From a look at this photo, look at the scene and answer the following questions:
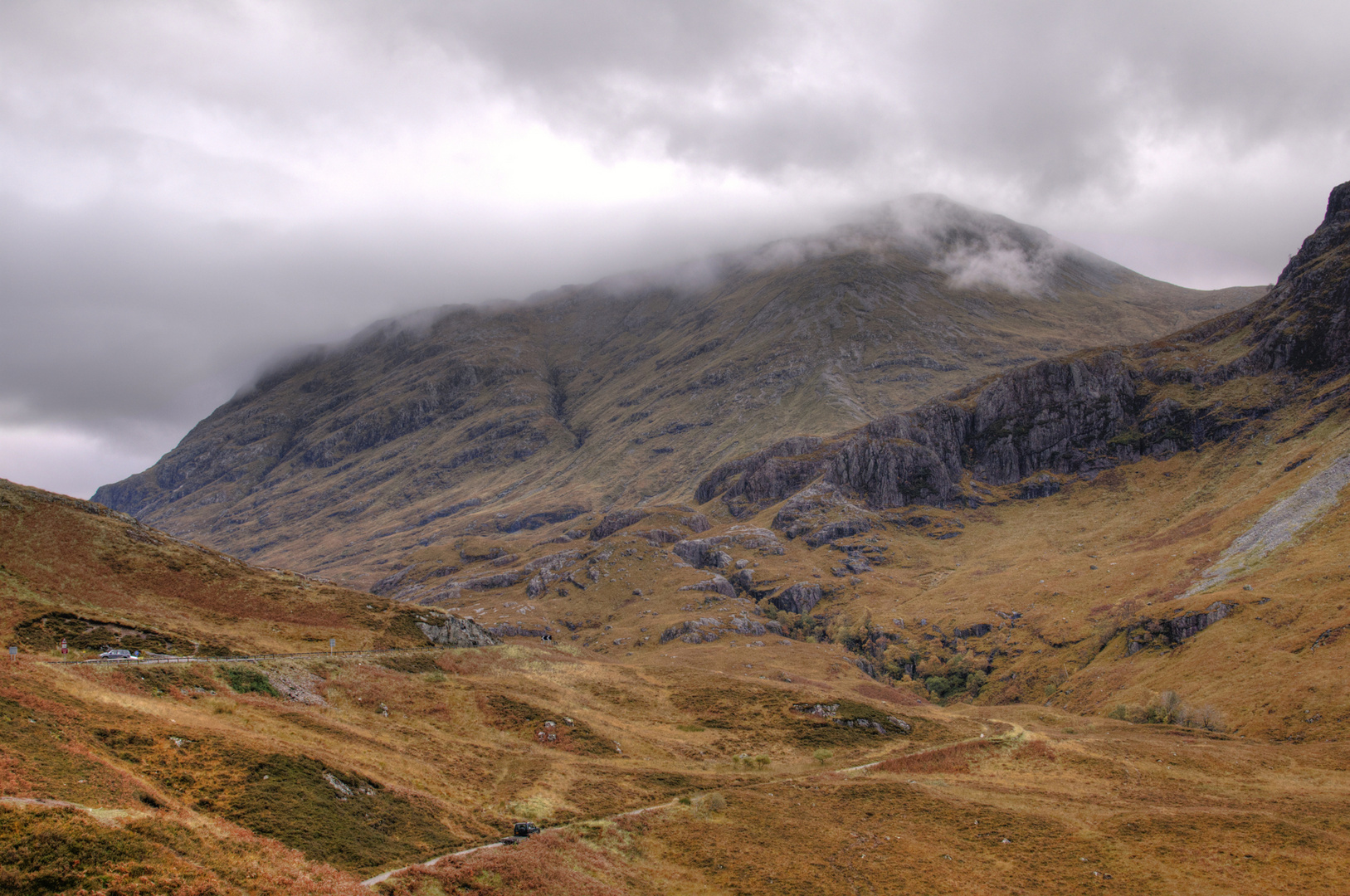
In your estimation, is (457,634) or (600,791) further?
(457,634)

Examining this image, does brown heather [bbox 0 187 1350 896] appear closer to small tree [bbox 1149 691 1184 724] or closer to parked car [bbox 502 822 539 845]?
small tree [bbox 1149 691 1184 724]

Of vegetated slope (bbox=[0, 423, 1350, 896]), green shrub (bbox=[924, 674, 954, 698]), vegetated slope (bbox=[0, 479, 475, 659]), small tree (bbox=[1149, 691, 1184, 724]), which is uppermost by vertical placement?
vegetated slope (bbox=[0, 479, 475, 659])

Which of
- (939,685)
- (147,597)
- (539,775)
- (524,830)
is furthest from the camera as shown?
(939,685)

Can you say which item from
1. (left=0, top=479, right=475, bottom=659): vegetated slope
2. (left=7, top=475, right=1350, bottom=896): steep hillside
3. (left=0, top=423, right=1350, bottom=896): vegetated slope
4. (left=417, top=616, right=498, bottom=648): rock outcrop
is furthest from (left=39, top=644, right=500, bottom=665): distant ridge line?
(left=417, top=616, right=498, bottom=648): rock outcrop

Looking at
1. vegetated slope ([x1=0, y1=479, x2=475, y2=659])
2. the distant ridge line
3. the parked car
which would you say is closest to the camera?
the parked car

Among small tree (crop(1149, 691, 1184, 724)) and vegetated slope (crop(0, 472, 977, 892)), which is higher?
vegetated slope (crop(0, 472, 977, 892))

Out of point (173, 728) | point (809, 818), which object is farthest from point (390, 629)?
point (809, 818)

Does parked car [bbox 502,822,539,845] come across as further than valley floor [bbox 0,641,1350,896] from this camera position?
Yes

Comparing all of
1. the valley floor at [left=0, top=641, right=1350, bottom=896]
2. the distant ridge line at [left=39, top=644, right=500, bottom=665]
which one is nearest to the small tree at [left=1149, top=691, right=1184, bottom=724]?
the valley floor at [left=0, top=641, right=1350, bottom=896]

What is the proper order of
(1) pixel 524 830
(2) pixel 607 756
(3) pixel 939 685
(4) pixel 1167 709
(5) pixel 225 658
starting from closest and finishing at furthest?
(1) pixel 524 830 → (5) pixel 225 658 → (2) pixel 607 756 → (4) pixel 1167 709 → (3) pixel 939 685

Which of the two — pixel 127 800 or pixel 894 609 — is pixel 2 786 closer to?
pixel 127 800

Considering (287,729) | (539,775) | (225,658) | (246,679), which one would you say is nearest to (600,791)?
(539,775)

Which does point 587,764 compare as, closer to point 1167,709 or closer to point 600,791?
point 600,791

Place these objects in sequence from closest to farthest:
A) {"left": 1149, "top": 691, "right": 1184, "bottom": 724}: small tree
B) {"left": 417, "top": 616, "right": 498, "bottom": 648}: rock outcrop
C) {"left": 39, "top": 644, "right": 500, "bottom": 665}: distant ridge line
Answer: {"left": 39, "top": 644, "right": 500, "bottom": 665}: distant ridge line
{"left": 417, "top": 616, "right": 498, "bottom": 648}: rock outcrop
{"left": 1149, "top": 691, "right": 1184, "bottom": 724}: small tree
